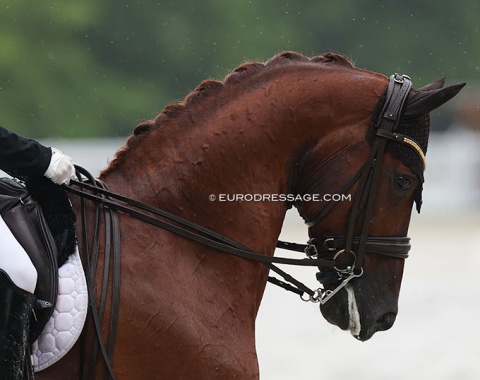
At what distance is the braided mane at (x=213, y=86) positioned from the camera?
3477 mm

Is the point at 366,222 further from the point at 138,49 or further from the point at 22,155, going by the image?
the point at 138,49

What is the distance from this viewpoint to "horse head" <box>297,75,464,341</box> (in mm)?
3459

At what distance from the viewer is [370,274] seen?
356 centimetres

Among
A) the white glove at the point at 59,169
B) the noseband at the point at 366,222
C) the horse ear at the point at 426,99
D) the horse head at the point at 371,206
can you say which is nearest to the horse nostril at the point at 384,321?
the horse head at the point at 371,206

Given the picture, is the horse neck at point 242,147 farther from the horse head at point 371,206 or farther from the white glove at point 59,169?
the white glove at point 59,169

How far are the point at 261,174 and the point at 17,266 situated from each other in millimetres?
964

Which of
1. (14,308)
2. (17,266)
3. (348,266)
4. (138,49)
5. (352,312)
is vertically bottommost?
(14,308)

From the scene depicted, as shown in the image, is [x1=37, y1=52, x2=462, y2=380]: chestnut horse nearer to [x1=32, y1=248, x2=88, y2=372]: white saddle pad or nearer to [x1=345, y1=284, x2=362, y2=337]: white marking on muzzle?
[x1=345, y1=284, x2=362, y2=337]: white marking on muzzle

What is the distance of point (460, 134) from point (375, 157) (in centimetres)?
1773

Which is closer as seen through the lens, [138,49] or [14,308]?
[14,308]

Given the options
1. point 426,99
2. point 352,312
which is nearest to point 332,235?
point 352,312

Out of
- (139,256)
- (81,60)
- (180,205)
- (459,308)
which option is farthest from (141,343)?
(81,60)

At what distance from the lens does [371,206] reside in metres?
3.46

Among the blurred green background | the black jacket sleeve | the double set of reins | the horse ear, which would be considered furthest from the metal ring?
the blurred green background
